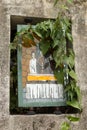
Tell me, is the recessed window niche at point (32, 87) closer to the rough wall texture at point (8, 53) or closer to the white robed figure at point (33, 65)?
the white robed figure at point (33, 65)

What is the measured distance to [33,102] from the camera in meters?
3.90

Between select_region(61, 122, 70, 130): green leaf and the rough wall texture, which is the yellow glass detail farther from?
select_region(61, 122, 70, 130): green leaf

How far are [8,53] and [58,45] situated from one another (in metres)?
0.60

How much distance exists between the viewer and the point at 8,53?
3.93 meters

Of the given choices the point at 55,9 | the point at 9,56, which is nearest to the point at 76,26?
the point at 55,9

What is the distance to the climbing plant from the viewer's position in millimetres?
4039

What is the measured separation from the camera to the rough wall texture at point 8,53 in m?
3.78

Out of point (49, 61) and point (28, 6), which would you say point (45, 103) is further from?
point (28, 6)

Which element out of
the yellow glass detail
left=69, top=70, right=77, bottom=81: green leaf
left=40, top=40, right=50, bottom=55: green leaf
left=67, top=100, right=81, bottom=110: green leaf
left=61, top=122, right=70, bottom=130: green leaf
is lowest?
left=61, top=122, right=70, bottom=130: green leaf

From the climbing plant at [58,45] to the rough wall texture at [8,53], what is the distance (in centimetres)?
11

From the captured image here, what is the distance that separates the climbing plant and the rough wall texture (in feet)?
0.35

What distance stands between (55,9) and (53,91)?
3.30 ft

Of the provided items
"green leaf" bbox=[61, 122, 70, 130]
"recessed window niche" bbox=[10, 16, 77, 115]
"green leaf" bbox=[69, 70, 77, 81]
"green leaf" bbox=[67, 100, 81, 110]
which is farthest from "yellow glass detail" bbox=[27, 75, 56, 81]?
"green leaf" bbox=[61, 122, 70, 130]

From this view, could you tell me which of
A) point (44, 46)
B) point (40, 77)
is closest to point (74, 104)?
point (40, 77)
